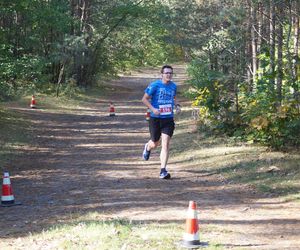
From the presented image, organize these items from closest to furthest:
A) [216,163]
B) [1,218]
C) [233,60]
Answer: [1,218], [216,163], [233,60]

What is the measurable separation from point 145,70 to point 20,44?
41.2m

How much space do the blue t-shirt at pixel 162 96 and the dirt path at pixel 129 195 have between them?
1.34 meters

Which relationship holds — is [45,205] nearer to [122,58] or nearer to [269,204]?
[269,204]

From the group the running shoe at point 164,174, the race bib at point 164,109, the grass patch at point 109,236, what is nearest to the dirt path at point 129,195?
the running shoe at point 164,174

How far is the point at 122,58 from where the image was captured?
4431 centimetres

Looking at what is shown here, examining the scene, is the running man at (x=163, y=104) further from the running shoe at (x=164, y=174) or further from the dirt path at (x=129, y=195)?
the dirt path at (x=129, y=195)

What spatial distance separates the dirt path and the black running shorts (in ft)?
2.96

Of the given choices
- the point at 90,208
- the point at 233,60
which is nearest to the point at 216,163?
the point at 90,208

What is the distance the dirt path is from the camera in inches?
280

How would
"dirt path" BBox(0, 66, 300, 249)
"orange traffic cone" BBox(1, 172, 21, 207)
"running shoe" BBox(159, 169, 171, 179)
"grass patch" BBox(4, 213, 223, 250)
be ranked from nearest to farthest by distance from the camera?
"grass patch" BBox(4, 213, 223, 250)
"dirt path" BBox(0, 66, 300, 249)
"orange traffic cone" BBox(1, 172, 21, 207)
"running shoe" BBox(159, 169, 171, 179)

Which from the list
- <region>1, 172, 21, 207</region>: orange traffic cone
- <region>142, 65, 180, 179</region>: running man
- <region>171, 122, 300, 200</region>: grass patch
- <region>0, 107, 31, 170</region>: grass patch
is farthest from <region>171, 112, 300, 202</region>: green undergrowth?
<region>0, 107, 31, 170</region>: grass patch

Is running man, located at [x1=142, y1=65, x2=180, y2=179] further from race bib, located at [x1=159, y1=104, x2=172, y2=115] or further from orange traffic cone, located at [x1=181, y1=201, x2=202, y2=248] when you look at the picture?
orange traffic cone, located at [x1=181, y1=201, x2=202, y2=248]

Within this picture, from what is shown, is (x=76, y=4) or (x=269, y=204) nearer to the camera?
(x=269, y=204)

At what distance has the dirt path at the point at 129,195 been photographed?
712 cm
